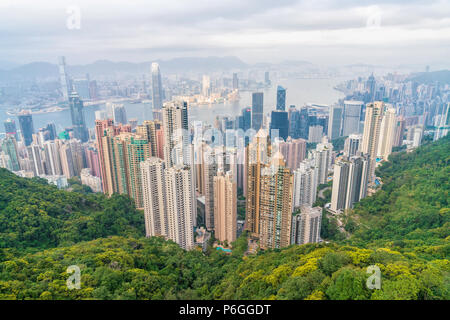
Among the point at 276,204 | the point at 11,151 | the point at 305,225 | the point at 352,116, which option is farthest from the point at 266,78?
the point at 11,151

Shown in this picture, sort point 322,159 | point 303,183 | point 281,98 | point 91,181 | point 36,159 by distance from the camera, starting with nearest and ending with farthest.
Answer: point 303,183 → point 322,159 → point 91,181 → point 36,159 → point 281,98

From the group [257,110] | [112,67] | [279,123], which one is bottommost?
[279,123]

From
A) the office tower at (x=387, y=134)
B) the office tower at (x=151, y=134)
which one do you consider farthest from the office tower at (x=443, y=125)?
the office tower at (x=151, y=134)

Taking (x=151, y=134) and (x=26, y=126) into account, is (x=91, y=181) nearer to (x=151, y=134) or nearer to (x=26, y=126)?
(x=151, y=134)

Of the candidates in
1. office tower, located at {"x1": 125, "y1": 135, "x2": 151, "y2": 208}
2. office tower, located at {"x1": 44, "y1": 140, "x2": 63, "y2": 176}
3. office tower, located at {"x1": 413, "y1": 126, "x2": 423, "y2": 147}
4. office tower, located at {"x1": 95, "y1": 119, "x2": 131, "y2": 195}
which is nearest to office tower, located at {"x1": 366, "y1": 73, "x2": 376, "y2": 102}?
office tower, located at {"x1": 413, "y1": 126, "x2": 423, "y2": 147}

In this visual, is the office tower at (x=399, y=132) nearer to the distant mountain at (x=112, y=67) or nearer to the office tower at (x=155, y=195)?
the distant mountain at (x=112, y=67)

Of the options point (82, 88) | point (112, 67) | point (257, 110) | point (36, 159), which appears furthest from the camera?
point (257, 110)

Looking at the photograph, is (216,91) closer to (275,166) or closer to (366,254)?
(275,166)

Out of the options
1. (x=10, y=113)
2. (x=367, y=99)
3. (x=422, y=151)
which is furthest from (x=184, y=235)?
(x=367, y=99)
